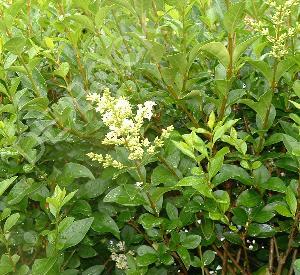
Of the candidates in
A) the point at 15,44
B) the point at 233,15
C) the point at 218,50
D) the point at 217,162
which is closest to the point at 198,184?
the point at 217,162

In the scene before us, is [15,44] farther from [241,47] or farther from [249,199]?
[249,199]

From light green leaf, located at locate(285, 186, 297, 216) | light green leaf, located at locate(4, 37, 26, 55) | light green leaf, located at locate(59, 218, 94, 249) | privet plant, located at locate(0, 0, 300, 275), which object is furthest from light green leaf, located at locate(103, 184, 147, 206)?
light green leaf, located at locate(4, 37, 26, 55)

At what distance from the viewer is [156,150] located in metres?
1.99

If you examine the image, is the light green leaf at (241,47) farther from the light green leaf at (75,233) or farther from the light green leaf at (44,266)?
the light green leaf at (44,266)

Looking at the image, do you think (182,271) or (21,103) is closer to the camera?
(21,103)

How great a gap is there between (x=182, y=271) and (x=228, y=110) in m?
0.78

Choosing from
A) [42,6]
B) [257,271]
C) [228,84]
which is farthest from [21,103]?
[257,271]

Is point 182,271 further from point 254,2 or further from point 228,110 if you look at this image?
point 254,2

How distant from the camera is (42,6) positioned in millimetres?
2357

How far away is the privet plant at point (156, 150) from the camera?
1.74m

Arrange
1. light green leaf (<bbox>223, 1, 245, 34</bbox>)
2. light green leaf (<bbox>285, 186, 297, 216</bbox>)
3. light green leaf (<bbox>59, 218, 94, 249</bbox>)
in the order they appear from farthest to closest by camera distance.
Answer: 1. light green leaf (<bbox>59, 218, 94, 249</bbox>)
2. light green leaf (<bbox>285, 186, 297, 216</bbox>)
3. light green leaf (<bbox>223, 1, 245, 34</bbox>)

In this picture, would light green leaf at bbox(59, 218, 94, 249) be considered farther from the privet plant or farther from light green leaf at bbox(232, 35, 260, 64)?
light green leaf at bbox(232, 35, 260, 64)

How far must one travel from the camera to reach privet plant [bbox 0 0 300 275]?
5.71 feet

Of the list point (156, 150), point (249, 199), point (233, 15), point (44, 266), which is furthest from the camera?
point (156, 150)
